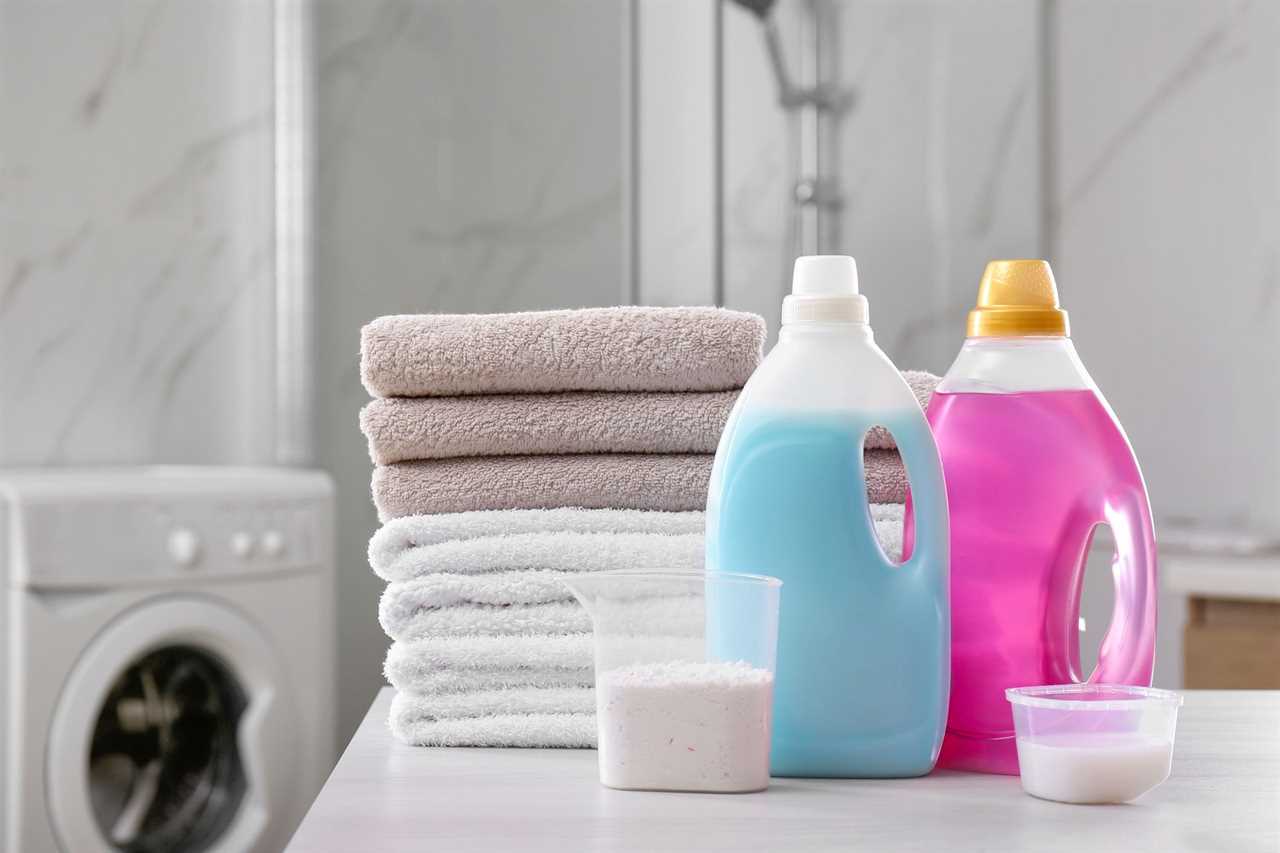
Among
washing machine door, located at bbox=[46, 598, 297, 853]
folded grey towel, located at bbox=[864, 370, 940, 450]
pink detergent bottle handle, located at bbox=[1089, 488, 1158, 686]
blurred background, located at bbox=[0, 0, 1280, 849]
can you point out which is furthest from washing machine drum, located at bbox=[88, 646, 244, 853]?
pink detergent bottle handle, located at bbox=[1089, 488, 1158, 686]

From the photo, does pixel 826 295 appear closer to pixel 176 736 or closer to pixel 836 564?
pixel 836 564

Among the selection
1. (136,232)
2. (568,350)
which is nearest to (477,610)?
(568,350)

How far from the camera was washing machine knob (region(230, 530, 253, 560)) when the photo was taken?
5.67ft

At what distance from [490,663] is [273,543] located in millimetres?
1304

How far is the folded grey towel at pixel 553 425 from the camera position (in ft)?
1.84

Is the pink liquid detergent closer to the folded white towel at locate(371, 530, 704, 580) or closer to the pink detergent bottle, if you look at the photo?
the pink detergent bottle

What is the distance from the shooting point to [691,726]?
44 centimetres

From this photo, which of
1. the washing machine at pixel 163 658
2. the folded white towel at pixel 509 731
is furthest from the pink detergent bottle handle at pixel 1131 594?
the washing machine at pixel 163 658

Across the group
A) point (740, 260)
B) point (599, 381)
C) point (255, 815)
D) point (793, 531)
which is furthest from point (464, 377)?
point (740, 260)

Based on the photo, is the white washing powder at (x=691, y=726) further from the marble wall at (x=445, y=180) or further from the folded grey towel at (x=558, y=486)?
the marble wall at (x=445, y=180)

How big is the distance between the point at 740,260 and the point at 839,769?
1.78m

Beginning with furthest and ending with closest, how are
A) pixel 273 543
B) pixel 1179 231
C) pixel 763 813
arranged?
pixel 1179 231 → pixel 273 543 → pixel 763 813

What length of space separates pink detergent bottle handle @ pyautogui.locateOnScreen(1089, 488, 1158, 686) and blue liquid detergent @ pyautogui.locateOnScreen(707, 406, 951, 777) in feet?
0.20

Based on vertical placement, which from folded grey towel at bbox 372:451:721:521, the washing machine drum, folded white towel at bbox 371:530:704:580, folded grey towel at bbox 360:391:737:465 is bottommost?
the washing machine drum
